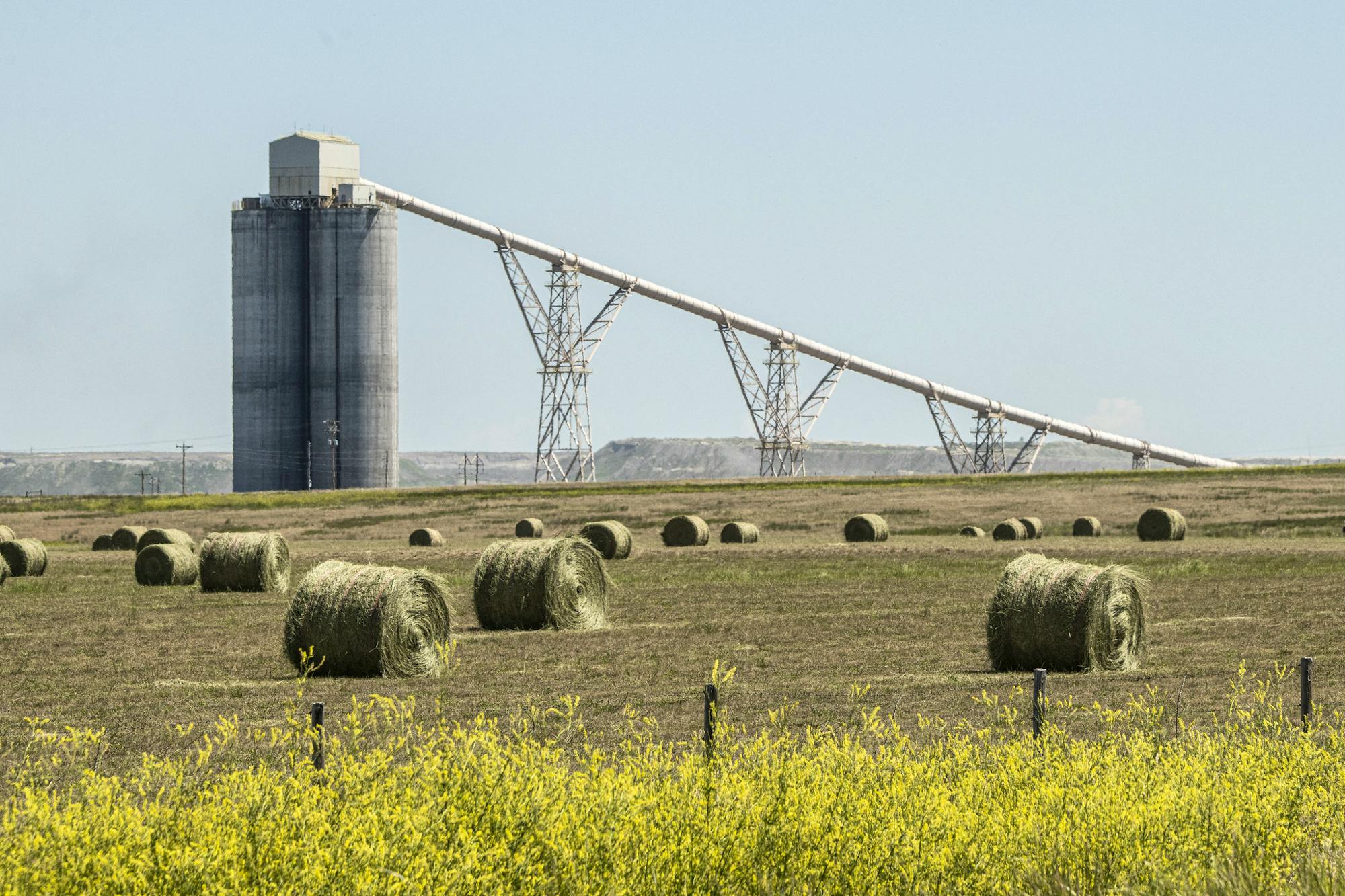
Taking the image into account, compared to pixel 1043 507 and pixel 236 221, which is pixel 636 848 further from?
pixel 236 221

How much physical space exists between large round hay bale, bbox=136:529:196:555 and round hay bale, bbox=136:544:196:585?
7911mm

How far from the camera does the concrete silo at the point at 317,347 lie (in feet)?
368

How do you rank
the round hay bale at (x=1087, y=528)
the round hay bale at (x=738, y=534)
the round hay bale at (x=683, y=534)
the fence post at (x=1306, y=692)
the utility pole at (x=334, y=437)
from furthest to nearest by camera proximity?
1. the utility pole at (x=334, y=437)
2. the round hay bale at (x=1087, y=528)
3. the round hay bale at (x=738, y=534)
4. the round hay bale at (x=683, y=534)
5. the fence post at (x=1306, y=692)

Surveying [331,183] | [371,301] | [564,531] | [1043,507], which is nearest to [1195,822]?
[564,531]

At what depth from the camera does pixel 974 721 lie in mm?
16984

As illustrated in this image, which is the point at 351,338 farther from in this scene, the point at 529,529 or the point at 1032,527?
the point at 1032,527

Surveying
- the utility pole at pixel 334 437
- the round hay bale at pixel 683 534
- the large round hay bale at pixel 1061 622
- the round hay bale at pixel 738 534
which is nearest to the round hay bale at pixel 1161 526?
the round hay bale at pixel 738 534

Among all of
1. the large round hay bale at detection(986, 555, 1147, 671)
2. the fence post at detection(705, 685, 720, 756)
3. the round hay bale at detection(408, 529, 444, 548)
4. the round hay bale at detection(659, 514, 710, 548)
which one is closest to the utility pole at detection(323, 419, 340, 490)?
the round hay bale at detection(408, 529, 444, 548)

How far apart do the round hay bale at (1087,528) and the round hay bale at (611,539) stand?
20282 millimetres

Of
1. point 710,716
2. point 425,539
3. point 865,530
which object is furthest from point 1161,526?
point 710,716

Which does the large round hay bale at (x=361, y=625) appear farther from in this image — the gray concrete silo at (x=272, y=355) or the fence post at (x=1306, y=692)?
the gray concrete silo at (x=272, y=355)

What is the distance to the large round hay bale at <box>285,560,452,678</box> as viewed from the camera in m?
21.6

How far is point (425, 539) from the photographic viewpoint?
6125 centimetres

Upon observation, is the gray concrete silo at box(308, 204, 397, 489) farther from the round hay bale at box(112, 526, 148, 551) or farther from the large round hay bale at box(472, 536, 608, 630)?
the large round hay bale at box(472, 536, 608, 630)
